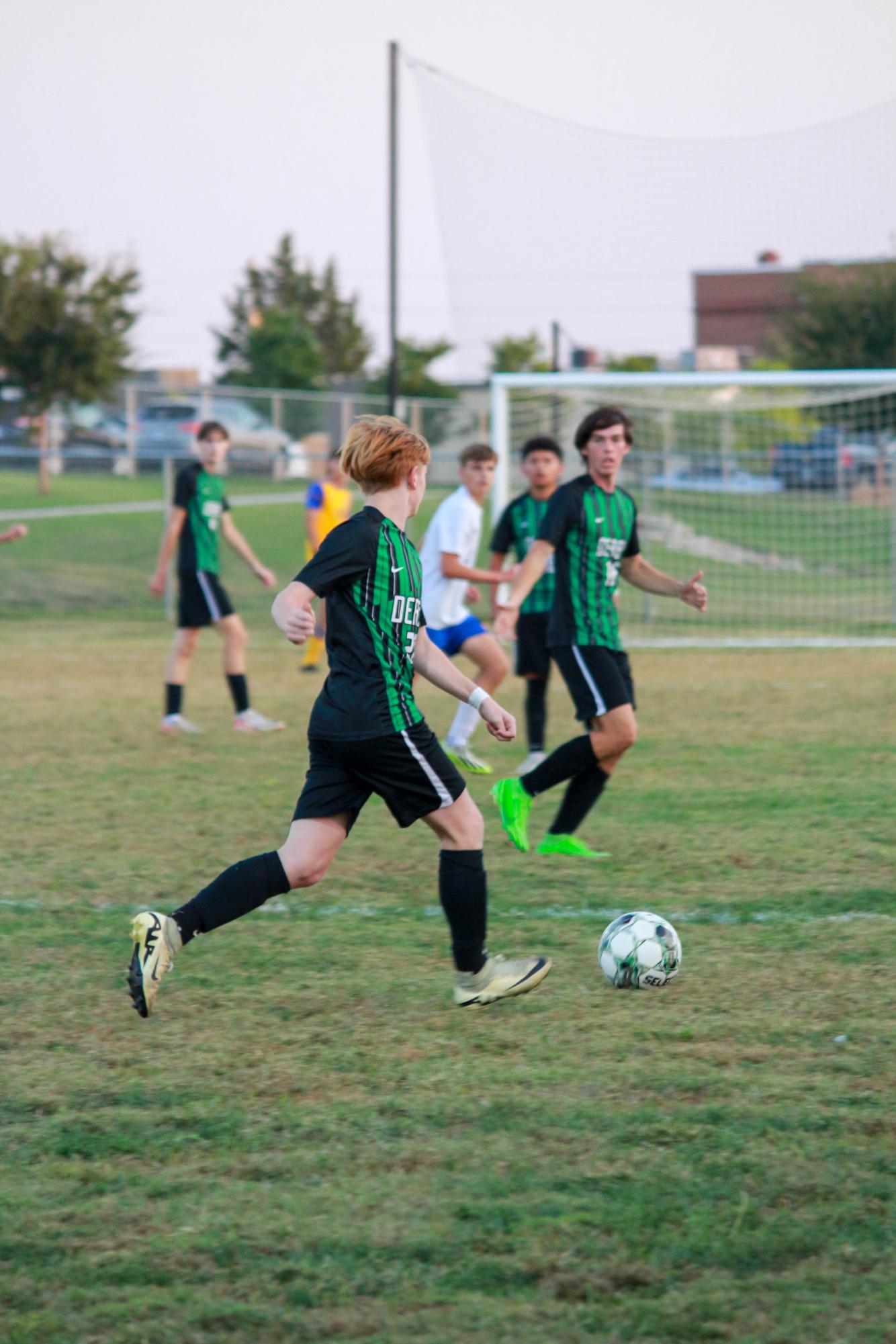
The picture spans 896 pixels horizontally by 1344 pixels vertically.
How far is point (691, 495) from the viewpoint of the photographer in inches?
870

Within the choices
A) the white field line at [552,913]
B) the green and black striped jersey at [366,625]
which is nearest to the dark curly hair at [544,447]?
the white field line at [552,913]

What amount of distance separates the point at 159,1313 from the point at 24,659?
12.1 metres

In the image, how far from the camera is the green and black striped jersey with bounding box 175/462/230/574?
31.5 ft

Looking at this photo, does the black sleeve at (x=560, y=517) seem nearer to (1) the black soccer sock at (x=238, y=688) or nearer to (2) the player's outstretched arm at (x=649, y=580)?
(2) the player's outstretched arm at (x=649, y=580)

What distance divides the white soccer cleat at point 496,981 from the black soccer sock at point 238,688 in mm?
5669

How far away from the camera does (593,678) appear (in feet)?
20.3

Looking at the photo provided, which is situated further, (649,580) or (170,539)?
(170,539)

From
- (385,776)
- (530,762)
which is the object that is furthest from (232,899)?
(530,762)

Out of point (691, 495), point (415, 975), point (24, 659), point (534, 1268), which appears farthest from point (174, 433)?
point (534, 1268)

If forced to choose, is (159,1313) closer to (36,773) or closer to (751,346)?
(36,773)

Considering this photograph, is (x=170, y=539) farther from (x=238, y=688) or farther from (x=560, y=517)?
(x=560, y=517)

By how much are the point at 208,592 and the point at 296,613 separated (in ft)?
19.4

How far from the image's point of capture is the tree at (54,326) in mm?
24750

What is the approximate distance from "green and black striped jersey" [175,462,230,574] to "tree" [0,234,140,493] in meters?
15.8
